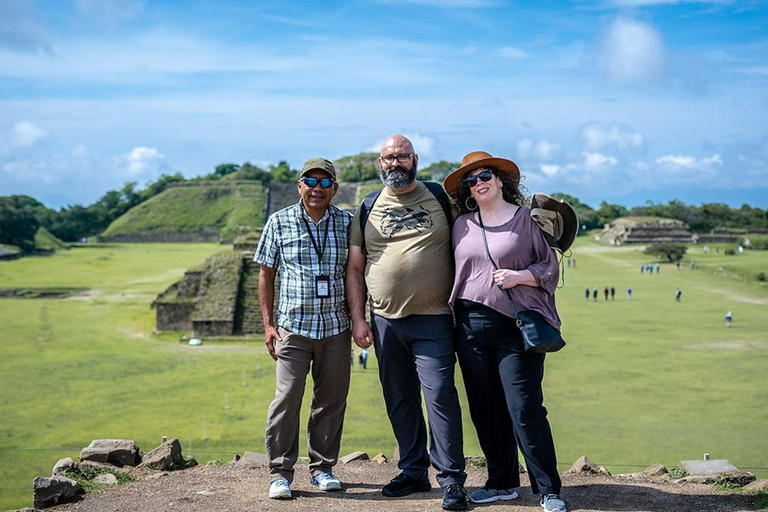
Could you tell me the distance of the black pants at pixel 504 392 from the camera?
4574mm

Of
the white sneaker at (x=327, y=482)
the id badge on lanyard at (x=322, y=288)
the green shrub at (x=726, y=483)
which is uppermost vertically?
the id badge on lanyard at (x=322, y=288)

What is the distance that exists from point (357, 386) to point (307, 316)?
1053 centimetres

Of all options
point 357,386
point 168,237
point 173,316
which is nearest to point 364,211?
point 357,386

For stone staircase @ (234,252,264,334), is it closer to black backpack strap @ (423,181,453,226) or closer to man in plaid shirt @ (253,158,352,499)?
man in plaid shirt @ (253,158,352,499)

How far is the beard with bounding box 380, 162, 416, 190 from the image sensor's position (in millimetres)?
4906

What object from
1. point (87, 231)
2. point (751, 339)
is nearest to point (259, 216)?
point (87, 231)

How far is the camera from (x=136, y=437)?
11484 mm

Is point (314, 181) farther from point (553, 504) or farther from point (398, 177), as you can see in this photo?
point (553, 504)

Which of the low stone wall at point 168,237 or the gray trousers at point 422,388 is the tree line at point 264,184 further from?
the gray trousers at point 422,388

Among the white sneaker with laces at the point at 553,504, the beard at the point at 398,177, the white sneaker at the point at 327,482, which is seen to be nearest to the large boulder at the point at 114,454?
the white sneaker at the point at 327,482

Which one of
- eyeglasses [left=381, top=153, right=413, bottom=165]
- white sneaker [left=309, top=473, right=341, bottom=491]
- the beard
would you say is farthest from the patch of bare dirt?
eyeglasses [left=381, top=153, right=413, bottom=165]

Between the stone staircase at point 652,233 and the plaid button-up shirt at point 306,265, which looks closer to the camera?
the plaid button-up shirt at point 306,265

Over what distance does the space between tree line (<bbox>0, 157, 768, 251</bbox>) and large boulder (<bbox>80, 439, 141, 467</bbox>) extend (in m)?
47.8

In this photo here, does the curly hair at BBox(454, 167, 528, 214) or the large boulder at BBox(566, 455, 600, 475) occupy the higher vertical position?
the curly hair at BBox(454, 167, 528, 214)
